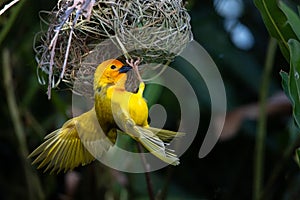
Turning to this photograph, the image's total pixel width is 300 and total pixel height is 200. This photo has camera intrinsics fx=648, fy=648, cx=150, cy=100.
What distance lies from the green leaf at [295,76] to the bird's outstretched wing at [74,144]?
0.95 ft

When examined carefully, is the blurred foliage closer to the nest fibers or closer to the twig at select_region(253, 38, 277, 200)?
the twig at select_region(253, 38, 277, 200)

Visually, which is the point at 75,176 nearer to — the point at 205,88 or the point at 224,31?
the point at 205,88

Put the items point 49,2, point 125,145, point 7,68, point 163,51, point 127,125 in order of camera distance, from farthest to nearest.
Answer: point 49,2, point 7,68, point 125,145, point 163,51, point 127,125

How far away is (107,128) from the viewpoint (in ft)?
2.96

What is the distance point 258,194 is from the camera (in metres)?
1.60

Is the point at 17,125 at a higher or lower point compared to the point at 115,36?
lower

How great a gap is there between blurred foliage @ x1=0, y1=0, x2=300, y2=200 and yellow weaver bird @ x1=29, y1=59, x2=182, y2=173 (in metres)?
0.84

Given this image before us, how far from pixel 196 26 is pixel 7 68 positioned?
28.9 inches

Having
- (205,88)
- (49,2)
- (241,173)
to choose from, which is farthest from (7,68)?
(241,173)

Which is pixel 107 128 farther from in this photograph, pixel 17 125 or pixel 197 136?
pixel 197 136

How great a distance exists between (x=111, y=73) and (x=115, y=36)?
6 cm

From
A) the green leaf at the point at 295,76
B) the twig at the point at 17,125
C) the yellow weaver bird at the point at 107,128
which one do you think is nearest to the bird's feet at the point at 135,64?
the yellow weaver bird at the point at 107,128

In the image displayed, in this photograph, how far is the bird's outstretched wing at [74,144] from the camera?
923 millimetres

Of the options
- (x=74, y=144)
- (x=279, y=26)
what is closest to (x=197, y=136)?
(x=279, y=26)
